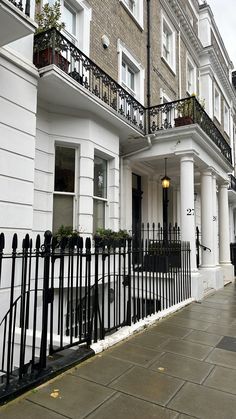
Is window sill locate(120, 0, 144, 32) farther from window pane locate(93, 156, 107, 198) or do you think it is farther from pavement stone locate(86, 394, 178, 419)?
pavement stone locate(86, 394, 178, 419)

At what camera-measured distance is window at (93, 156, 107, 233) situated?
7.72 m

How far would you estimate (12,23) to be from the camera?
4.45 m

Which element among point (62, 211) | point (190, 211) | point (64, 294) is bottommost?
point (64, 294)

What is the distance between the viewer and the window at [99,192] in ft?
25.3

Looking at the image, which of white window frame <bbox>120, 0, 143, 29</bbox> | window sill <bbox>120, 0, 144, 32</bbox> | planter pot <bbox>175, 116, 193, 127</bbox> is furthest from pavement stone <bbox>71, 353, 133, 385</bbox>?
white window frame <bbox>120, 0, 143, 29</bbox>

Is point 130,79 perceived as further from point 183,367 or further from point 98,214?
point 183,367

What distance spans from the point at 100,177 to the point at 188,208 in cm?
246

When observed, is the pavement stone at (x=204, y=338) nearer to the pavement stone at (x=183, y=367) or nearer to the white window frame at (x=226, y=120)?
the pavement stone at (x=183, y=367)

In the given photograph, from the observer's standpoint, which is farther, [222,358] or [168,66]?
[168,66]

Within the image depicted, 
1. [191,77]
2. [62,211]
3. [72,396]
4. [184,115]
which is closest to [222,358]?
[72,396]

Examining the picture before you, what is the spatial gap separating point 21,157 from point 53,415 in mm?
3959

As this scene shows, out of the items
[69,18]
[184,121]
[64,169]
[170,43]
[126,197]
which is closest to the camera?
[64,169]

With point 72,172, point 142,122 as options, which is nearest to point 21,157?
point 72,172

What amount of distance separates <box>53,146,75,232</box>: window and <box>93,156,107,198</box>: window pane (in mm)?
856
